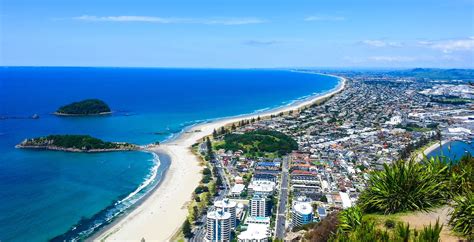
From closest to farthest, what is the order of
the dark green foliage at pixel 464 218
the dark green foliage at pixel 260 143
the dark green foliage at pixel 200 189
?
1. the dark green foliage at pixel 464 218
2. the dark green foliage at pixel 200 189
3. the dark green foliage at pixel 260 143

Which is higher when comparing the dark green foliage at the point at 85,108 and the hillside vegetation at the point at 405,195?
the hillside vegetation at the point at 405,195

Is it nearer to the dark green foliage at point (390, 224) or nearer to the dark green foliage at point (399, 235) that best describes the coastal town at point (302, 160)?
the dark green foliage at point (390, 224)

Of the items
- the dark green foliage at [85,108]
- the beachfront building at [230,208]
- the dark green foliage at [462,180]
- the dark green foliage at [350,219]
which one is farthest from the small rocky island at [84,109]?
the dark green foliage at [462,180]

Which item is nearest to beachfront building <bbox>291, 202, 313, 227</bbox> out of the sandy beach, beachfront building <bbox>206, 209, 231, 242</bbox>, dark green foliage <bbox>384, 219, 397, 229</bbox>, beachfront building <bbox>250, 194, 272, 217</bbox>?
beachfront building <bbox>250, 194, 272, 217</bbox>

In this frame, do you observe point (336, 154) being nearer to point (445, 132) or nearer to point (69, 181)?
point (445, 132)

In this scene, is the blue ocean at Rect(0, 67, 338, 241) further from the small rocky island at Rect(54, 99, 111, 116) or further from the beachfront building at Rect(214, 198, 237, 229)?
the beachfront building at Rect(214, 198, 237, 229)

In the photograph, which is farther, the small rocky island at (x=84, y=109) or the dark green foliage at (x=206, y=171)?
the small rocky island at (x=84, y=109)

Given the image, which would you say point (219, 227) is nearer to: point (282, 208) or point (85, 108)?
point (282, 208)

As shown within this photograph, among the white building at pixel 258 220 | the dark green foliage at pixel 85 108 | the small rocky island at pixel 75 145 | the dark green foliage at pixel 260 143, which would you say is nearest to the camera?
Result: the white building at pixel 258 220

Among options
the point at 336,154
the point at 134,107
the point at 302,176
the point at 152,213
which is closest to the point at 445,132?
the point at 336,154
